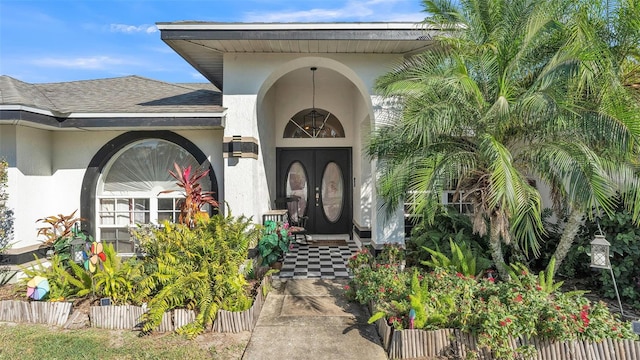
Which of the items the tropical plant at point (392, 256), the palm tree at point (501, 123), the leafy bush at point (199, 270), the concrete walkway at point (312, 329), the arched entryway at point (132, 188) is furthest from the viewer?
the arched entryway at point (132, 188)

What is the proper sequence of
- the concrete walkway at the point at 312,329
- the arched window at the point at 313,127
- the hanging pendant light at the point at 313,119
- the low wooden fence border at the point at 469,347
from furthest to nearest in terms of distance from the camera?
1. the arched window at the point at 313,127
2. the hanging pendant light at the point at 313,119
3. the concrete walkway at the point at 312,329
4. the low wooden fence border at the point at 469,347

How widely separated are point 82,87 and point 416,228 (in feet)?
29.0

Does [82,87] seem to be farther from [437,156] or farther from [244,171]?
[437,156]

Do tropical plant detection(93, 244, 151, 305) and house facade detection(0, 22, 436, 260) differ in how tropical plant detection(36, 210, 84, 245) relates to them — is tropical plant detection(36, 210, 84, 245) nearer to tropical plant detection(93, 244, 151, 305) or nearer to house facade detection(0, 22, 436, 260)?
house facade detection(0, 22, 436, 260)

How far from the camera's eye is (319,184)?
32.4 feet

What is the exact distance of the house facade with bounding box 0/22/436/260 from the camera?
18.8 ft

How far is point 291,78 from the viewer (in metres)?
8.91

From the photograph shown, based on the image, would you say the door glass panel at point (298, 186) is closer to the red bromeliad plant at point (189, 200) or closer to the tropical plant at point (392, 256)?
the red bromeliad plant at point (189, 200)

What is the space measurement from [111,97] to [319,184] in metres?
5.73

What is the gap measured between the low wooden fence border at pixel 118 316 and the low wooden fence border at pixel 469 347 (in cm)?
184

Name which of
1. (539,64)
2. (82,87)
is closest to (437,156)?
(539,64)

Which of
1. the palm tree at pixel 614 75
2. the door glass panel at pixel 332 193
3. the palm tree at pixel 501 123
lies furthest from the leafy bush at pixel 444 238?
the door glass panel at pixel 332 193

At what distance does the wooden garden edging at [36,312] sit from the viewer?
442 centimetres

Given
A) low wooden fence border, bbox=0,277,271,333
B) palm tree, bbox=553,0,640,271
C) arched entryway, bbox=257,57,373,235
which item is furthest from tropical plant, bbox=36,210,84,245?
palm tree, bbox=553,0,640,271
